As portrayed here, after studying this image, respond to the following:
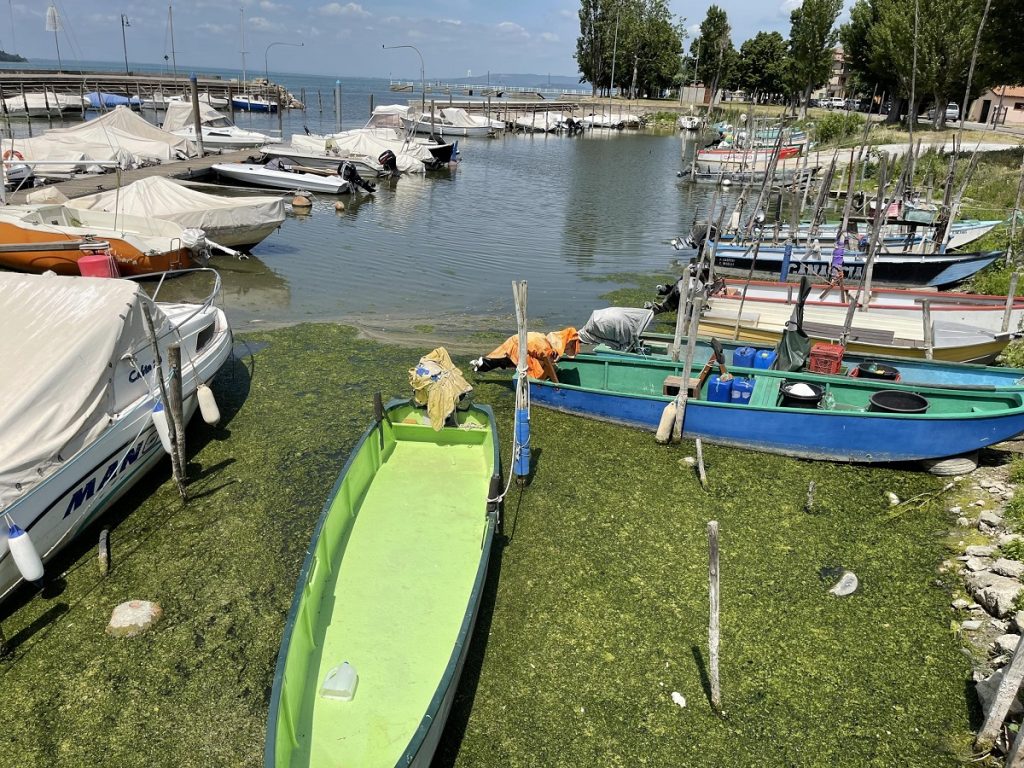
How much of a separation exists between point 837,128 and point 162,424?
5298 centimetres

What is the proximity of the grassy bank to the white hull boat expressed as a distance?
26671mm

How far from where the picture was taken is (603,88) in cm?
11131

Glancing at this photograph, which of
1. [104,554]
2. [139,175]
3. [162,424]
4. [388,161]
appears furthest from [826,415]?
[388,161]

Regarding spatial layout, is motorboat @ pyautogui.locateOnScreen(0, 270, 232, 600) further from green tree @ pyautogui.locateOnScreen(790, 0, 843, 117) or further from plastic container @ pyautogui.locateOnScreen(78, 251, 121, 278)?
green tree @ pyautogui.locateOnScreen(790, 0, 843, 117)

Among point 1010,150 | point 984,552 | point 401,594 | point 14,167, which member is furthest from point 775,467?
point 1010,150

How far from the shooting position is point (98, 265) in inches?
670

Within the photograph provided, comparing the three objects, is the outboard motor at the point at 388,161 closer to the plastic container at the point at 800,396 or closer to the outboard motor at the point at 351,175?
the outboard motor at the point at 351,175

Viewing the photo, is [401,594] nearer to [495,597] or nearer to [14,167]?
[495,597]

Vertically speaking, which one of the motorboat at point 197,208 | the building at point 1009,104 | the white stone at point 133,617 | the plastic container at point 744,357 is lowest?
the white stone at point 133,617

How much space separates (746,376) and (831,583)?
195 inches

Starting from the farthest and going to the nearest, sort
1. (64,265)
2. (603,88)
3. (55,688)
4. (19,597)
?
(603,88) → (64,265) → (19,597) → (55,688)

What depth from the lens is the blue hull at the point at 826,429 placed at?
1048 cm

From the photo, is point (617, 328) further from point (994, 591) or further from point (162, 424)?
point (162, 424)

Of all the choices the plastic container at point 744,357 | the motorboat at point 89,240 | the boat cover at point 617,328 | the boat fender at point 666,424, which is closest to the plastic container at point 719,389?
the boat fender at point 666,424
